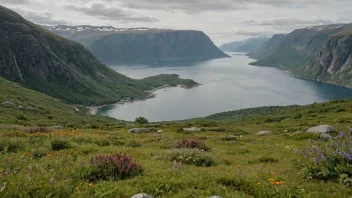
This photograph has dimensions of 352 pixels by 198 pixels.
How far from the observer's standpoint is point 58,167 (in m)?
10.6

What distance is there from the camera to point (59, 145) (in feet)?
53.4

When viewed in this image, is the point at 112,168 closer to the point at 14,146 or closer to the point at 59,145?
the point at 59,145

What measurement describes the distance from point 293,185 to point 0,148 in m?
13.5

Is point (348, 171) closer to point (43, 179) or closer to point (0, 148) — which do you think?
point (43, 179)

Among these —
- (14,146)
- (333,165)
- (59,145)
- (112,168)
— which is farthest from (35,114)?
(333,165)

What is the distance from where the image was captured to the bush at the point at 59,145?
16.0 m

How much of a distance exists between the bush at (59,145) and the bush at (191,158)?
6087mm

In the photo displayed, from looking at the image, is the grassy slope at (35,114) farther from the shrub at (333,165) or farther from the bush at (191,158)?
the shrub at (333,165)

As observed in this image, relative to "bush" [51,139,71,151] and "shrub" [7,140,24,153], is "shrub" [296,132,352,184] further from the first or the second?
"shrub" [7,140,24,153]

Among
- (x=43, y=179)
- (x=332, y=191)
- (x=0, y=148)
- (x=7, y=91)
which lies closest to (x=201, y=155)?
(x=332, y=191)

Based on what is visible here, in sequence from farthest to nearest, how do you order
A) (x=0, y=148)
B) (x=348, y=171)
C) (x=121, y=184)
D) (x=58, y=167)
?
1. (x=0, y=148)
2. (x=58, y=167)
3. (x=348, y=171)
4. (x=121, y=184)

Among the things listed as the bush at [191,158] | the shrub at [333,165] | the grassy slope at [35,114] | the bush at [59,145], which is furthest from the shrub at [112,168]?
the grassy slope at [35,114]

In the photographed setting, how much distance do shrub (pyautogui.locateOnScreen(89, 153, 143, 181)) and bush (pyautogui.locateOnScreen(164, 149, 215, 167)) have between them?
3.67 meters

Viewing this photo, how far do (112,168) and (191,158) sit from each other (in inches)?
195
